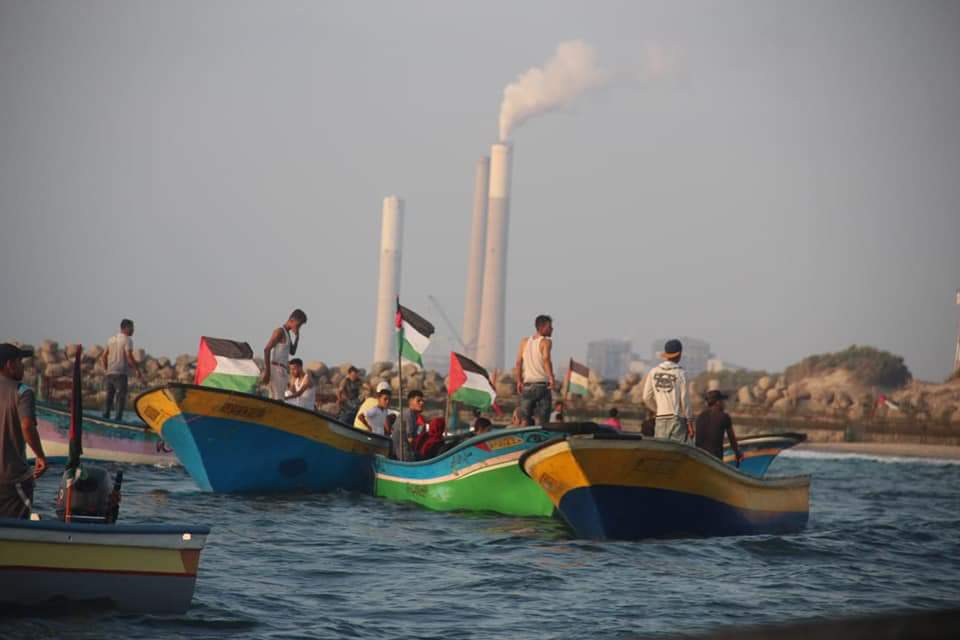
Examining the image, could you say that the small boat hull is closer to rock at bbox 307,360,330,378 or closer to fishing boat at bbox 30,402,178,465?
fishing boat at bbox 30,402,178,465

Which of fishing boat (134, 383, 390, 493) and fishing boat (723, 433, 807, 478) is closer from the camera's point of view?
fishing boat (134, 383, 390, 493)

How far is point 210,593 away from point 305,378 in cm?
1099

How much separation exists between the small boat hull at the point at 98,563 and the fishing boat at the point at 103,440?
602 inches

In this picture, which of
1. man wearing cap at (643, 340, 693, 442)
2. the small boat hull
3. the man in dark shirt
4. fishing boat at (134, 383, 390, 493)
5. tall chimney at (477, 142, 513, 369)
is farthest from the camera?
tall chimney at (477, 142, 513, 369)

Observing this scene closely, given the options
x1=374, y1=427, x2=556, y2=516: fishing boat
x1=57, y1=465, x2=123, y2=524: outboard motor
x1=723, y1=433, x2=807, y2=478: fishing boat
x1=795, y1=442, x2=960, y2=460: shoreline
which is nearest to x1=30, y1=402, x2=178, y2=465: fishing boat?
x1=374, y1=427, x2=556, y2=516: fishing boat

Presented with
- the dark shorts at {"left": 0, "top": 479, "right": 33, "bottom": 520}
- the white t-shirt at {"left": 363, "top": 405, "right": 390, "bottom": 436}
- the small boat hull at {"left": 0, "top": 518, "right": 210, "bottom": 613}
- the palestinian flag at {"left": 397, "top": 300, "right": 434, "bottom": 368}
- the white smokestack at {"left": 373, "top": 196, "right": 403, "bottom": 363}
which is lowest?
the small boat hull at {"left": 0, "top": 518, "right": 210, "bottom": 613}

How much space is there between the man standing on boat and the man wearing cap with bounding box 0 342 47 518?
9535 millimetres

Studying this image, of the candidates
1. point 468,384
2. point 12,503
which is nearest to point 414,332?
point 468,384

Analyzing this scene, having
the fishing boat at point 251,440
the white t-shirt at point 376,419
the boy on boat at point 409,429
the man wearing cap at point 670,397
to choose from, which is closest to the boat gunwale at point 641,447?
the man wearing cap at point 670,397

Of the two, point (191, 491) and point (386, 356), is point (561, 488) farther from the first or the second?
point (386, 356)

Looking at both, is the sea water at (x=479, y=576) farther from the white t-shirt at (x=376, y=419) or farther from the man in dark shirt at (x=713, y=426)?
the white t-shirt at (x=376, y=419)

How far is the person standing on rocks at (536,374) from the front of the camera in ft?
59.8

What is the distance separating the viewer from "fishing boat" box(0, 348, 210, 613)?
8773mm

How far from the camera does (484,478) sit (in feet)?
59.0
